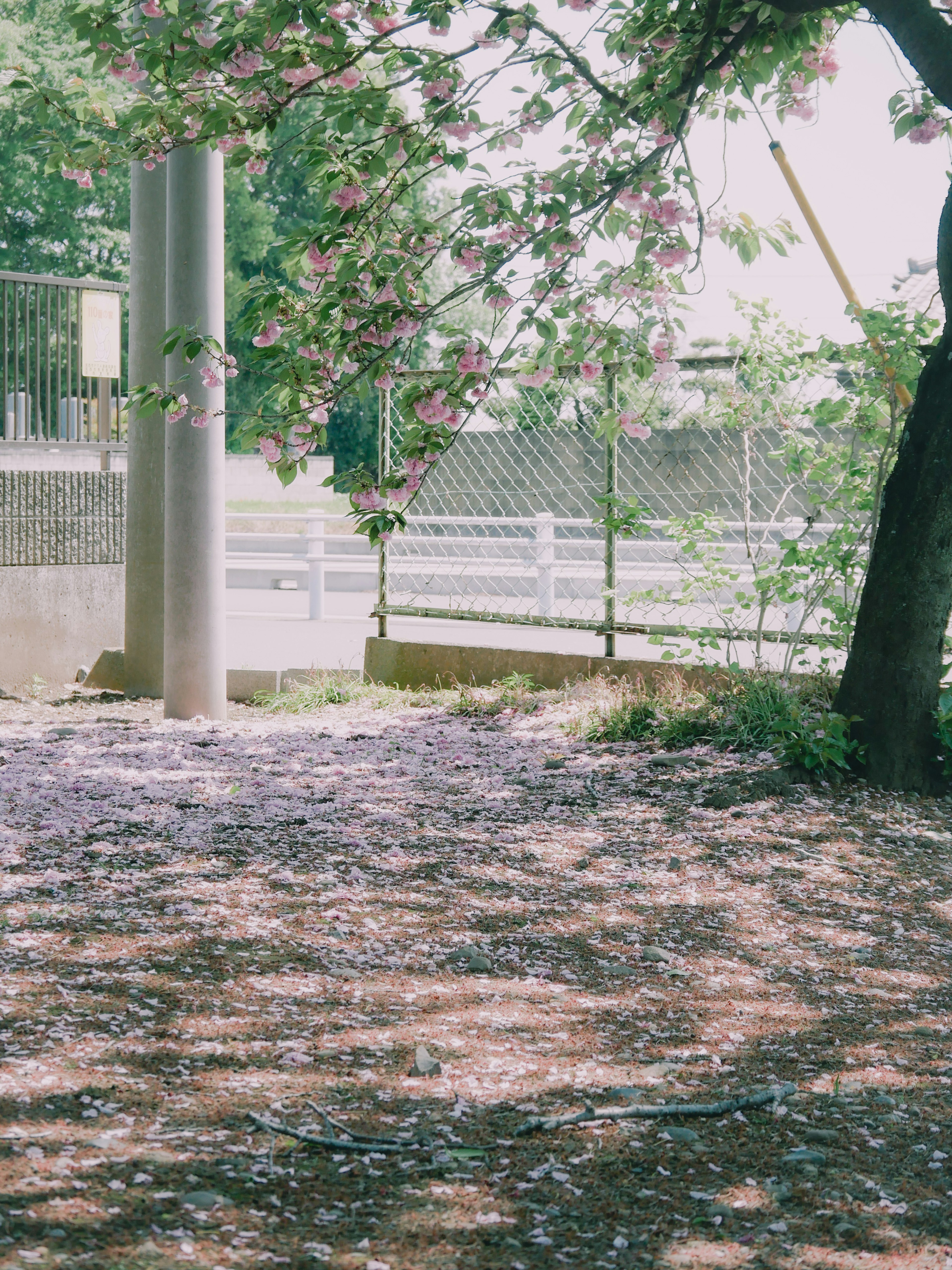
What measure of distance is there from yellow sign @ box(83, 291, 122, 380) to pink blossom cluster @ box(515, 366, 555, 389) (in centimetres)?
489

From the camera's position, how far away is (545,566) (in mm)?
9914

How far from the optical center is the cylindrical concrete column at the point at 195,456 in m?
6.50

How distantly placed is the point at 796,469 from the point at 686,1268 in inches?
178

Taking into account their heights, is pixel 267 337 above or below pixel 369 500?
above

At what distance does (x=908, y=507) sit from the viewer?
5148mm

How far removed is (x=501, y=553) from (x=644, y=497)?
8156 millimetres

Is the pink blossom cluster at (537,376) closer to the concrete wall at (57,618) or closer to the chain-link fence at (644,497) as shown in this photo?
the chain-link fence at (644,497)

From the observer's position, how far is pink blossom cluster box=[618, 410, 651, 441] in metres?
A: 5.03

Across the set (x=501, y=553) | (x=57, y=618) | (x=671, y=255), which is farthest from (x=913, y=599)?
(x=501, y=553)

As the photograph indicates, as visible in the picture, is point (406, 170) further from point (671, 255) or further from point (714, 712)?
point (714, 712)

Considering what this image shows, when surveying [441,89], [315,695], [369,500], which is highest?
[441,89]

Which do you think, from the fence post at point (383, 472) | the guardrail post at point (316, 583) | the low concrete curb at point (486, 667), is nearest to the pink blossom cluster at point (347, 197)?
the fence post at point (383, 472)

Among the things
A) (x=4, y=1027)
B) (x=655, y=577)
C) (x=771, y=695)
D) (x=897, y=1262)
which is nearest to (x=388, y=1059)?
(x=4, y=1027)

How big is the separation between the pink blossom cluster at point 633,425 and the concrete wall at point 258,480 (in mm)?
25266
